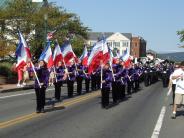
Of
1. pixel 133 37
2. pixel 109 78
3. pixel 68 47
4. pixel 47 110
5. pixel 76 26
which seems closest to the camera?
pixel 47 110

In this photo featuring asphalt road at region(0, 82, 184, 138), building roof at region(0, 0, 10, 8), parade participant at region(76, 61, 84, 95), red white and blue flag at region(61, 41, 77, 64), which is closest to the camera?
asphalt road at region(0, 82, 184, 138)

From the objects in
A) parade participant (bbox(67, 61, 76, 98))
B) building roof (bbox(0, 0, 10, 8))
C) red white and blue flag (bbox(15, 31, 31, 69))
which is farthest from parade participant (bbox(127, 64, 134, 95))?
building roof (bbox(0, 0, 10, 8))

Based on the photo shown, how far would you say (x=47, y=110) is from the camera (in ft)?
54.9

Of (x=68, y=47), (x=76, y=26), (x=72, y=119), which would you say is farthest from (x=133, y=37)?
(x=72, y=119)

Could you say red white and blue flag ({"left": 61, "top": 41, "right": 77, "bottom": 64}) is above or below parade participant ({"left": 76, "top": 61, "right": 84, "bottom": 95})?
above

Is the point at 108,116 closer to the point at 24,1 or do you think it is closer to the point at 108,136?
the point at 108,136

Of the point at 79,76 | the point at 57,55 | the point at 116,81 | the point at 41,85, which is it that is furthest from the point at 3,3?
the point at 41,85

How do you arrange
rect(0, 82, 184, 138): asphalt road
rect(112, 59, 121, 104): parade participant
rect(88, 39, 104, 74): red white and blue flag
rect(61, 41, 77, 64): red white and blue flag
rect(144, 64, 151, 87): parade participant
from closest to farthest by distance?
rect(0, 82, 184, 138): asphalt road
rect(88, 39, 104, 74): red white and blue flag
rect(112, 59, 121, 104): parade participant
rect(61, 41, 77, 64): red white and blue flag
rect(144, 64, 151, 87): parade participant

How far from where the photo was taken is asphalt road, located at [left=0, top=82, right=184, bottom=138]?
11602 mm

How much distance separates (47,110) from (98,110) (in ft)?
5.88

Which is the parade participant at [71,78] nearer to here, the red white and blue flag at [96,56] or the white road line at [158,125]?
the red white and blue flag at [96,56]

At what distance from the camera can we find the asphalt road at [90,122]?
38.1 feet

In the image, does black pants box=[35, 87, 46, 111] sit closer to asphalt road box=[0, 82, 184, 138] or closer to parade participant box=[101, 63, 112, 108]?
asphalt road box=[0, 82, 184, 138]

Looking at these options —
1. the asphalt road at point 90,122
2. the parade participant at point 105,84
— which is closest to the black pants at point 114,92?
the asphalt road at point 90,122
